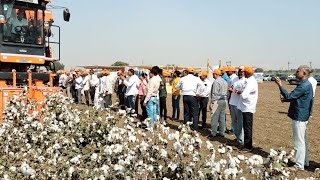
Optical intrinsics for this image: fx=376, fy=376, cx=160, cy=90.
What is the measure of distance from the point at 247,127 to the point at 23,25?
25.5ft

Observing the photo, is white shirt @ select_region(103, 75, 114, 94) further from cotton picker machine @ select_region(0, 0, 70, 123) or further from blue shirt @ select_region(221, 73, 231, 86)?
blue shirt @ select_region(221, 73, 231, 86)

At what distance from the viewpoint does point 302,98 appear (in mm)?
6723

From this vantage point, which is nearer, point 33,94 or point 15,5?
point 33,94

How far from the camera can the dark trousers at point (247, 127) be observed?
27.2ft

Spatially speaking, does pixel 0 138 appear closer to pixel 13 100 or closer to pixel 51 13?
pixel 13 100

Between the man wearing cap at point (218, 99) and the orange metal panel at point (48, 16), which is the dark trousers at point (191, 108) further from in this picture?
the orange metal panel at point (48, 16)

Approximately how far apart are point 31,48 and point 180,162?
10.1 meters

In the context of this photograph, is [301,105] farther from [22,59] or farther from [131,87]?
[22,59]

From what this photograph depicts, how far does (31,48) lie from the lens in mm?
12086

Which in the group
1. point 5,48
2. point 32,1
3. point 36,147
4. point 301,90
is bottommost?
point 36,147

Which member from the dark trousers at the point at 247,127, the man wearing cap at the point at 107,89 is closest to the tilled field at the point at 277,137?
the dark trousers at the point at 247,127

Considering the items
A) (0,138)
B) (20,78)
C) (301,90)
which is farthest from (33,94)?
(301,90)

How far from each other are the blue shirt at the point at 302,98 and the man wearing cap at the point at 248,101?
149cm

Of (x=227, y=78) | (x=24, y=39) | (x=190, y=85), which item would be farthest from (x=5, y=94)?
(x=227, y=78)
